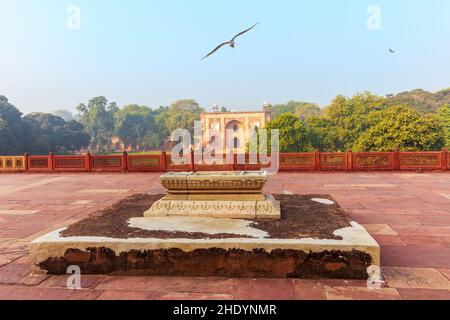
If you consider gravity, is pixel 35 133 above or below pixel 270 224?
above

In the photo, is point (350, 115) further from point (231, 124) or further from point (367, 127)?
point (231, 124)

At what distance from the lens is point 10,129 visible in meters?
33.0

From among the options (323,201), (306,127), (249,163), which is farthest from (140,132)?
(323,201)

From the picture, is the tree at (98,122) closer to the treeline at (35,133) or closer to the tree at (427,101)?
the treeline at (35,133)

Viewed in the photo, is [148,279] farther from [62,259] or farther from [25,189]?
[25,189]

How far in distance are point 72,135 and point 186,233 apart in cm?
4370

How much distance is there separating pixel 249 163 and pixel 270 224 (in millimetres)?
9019

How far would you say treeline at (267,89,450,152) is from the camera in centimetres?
1650

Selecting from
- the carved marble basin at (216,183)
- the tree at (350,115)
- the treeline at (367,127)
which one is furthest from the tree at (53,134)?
the carved marble basin at (216,183)

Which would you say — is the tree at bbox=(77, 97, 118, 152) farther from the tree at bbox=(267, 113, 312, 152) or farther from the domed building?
the tree at bbox=(267, 113, 312, 152)

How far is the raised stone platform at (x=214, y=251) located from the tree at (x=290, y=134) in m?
25.1

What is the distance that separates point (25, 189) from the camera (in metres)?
9.92

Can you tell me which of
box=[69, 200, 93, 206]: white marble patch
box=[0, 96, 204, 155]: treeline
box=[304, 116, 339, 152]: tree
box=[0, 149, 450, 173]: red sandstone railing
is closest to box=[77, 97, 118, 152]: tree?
box=[0, 96, 204, 155]: treeline
